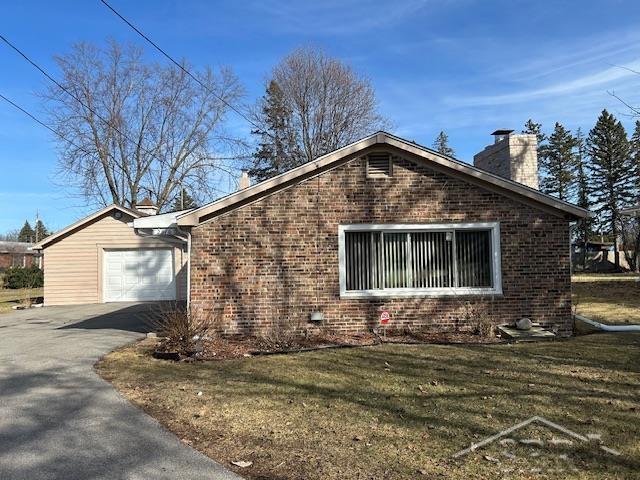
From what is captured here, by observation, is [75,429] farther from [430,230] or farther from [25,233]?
[25,233]

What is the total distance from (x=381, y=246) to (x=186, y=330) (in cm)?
415

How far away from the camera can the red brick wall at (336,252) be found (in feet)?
35.0

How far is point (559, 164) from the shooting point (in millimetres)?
59688

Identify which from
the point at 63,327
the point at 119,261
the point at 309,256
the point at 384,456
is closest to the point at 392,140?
the point at 309,256

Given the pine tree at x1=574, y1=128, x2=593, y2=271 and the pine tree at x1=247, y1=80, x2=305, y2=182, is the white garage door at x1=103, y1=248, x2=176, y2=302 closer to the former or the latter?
the pine tree at x1=247, y1=80, x2=305, y2=182

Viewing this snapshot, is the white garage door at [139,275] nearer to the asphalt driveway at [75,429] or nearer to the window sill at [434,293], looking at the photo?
the asphalt driveway at [75,429]

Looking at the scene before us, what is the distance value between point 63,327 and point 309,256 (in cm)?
754

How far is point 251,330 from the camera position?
1063 centimetres

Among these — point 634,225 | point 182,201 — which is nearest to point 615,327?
point 182,201

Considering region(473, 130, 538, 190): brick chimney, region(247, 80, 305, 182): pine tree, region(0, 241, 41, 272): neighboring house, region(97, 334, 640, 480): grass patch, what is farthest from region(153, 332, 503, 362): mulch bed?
region(0, 241, 41, 272): neighboring house

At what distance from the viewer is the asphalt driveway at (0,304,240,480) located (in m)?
4.35

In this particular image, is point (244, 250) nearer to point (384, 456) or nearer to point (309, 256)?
point (309, 256)

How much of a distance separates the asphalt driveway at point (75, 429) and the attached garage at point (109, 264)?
473 inches

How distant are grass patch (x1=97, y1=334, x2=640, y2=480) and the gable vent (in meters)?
3.58
